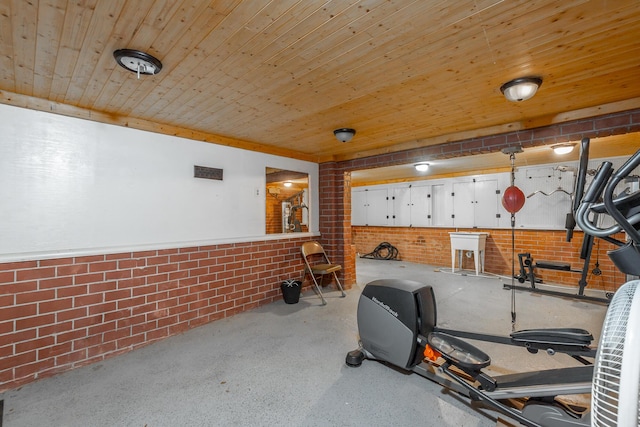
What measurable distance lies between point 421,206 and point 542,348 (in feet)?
17.9

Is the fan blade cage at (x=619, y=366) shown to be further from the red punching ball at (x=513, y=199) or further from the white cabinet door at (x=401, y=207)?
the white cabinet door at (x=401, y=207)

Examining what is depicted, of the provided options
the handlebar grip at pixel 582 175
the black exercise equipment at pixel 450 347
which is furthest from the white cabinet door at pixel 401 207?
the handlebar grip at pixel 582 175

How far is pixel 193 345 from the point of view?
2.81 meters

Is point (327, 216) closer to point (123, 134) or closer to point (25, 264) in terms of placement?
point (123, 134)

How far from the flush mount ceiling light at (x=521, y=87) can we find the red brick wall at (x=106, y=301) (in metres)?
3.19

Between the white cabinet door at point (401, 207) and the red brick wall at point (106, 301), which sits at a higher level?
the white cabinet door at point (401, 207)

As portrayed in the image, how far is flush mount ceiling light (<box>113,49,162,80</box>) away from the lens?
1.67m

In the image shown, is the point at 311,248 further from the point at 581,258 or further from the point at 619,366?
the point at 619,366

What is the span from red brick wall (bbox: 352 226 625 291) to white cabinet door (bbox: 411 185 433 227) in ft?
0.74

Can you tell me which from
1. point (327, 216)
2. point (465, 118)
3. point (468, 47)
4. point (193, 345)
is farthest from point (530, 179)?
point (193, 345)

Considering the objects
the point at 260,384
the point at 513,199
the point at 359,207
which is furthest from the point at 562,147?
the point at 359,207

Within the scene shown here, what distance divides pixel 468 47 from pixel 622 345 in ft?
5.38

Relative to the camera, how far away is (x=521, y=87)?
6.88 ft

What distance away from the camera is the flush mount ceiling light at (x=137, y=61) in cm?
167
